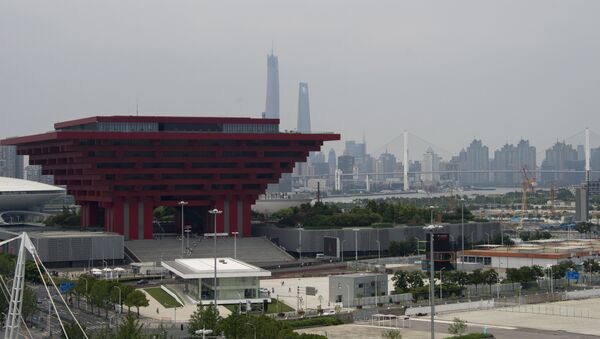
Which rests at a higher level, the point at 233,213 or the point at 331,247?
the point at 233,213

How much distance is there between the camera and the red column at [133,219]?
390ft

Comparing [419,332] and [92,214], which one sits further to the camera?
[92,214]

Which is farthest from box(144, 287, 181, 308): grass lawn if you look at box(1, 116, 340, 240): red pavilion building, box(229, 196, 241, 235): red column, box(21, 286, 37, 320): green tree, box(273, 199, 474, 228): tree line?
box(273, 199, 474, 228): tree line

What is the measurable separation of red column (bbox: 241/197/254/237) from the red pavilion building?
0.37ft

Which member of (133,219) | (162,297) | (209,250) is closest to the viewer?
(162,297)

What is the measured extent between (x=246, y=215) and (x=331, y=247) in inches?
411

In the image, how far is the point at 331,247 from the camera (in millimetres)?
122375

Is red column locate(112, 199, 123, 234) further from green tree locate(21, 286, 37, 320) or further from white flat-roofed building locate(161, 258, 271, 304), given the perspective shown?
green tree locate(21, 286, 37, 320)

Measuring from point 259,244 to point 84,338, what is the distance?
62.3 meters

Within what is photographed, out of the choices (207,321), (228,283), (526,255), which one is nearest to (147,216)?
(228,283)

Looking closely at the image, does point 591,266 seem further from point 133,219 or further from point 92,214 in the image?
point 92,214

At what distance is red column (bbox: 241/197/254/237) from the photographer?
124 metres

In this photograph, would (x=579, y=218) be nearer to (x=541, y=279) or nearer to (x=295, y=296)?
(x=541, y=279)

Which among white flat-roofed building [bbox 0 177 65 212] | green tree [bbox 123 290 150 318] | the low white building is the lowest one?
green tree [bbox 123 290 150 318]
